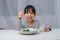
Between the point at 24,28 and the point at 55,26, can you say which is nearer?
the point at 24,28

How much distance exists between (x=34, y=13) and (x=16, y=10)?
0.21 meters

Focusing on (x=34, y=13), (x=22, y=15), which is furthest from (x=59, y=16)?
(x=22, y=15)

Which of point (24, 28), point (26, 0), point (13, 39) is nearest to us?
point (13, 39)

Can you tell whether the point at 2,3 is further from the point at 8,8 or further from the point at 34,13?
the point at 34,13

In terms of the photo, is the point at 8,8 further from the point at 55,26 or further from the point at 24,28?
the point at 55,26

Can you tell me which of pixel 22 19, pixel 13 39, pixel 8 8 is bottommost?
pixel 13 39

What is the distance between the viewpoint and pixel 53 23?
1.43 metres

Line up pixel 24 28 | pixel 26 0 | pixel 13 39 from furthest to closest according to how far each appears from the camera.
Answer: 1. pixel 26 0
2. pixel 24 28
3. pixel 13 39

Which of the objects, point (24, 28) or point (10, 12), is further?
point (10, 12)

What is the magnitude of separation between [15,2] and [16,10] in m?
0.08

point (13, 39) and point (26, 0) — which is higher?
point (26, 0)

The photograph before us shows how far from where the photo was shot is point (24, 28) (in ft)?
4.13

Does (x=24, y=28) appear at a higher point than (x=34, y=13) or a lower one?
lower

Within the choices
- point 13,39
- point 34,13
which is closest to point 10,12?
point 34,13
